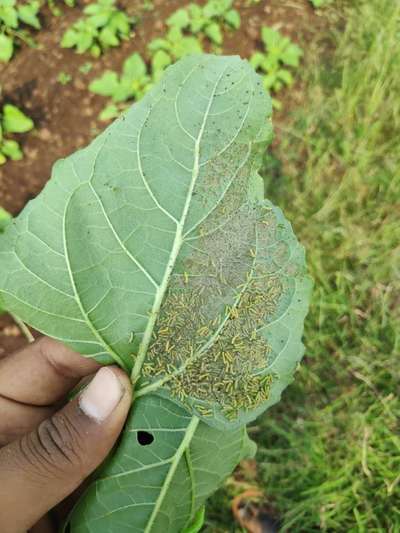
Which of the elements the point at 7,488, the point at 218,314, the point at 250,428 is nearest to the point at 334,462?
the point at 250,428

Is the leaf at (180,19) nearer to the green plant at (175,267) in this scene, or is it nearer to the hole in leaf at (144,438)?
the green plant at (175,267)

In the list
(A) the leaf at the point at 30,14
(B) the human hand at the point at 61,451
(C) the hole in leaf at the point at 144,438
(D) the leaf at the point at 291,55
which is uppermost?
(A) the leaf at the point at 30,14

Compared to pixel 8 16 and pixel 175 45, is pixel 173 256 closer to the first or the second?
pixel 175 45

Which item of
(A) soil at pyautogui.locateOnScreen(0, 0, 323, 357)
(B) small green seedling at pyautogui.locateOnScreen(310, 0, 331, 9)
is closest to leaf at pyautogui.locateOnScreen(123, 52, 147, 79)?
(A) soil at pyautogui.locateOnScreen(0, 0, 323, 357)

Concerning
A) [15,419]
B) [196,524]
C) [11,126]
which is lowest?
[196,524]

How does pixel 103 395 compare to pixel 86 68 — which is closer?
pixel 103 395

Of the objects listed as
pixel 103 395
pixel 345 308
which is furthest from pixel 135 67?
pixel 103 395

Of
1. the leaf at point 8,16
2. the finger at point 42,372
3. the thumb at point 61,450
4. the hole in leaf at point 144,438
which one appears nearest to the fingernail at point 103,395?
the thumb at point 61,450
